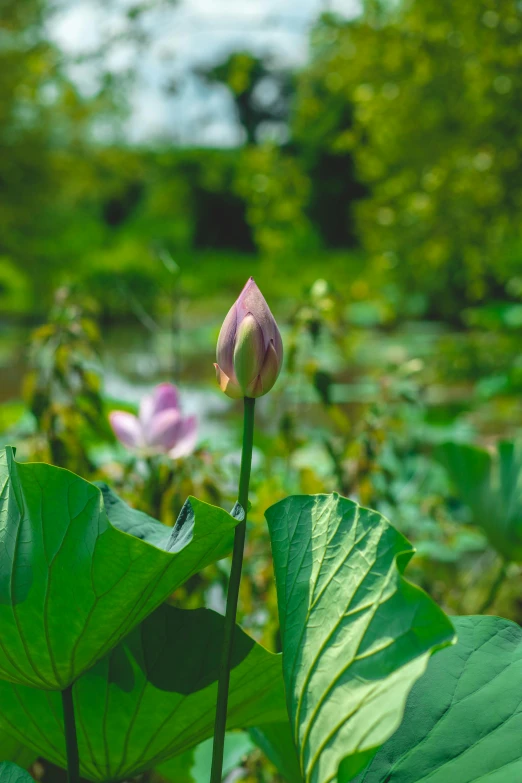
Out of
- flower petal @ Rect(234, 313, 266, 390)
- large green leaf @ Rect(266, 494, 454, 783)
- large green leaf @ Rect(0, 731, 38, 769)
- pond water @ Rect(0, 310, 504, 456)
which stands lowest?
large green leaf @ Rect(0, 731, 38, 769)

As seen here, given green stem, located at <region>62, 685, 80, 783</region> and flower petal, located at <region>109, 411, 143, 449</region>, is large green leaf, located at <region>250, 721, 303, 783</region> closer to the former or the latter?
green stem, located at <region>62, 685, 80, 783</region>

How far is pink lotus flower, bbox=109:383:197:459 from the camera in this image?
0.89 metres

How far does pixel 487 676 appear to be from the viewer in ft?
1.47

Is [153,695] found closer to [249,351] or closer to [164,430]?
[249,351]

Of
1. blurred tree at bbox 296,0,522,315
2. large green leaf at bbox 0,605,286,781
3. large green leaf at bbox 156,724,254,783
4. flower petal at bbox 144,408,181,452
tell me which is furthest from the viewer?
blurred tree at bbox 296,0,522,315

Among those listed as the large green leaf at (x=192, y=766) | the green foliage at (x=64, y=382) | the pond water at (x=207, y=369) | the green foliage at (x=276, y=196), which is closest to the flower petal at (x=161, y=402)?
the green foliage at (x=64, y=382)

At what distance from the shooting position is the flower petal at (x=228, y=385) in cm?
41

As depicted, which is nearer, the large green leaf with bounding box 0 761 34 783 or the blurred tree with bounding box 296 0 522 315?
the large green leaf with bounding box 0 761 34 783

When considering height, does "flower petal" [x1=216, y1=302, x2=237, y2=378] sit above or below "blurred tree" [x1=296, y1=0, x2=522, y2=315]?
below

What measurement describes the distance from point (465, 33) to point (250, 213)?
0.83 metres

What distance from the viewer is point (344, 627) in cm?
38

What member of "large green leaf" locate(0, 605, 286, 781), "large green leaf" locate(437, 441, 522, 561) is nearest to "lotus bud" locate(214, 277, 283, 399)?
"large green leaf" locate(0, 605, 286, 781)

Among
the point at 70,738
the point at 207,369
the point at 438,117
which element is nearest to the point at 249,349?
the point at 70,738

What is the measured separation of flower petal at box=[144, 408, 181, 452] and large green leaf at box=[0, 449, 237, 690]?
46cm
